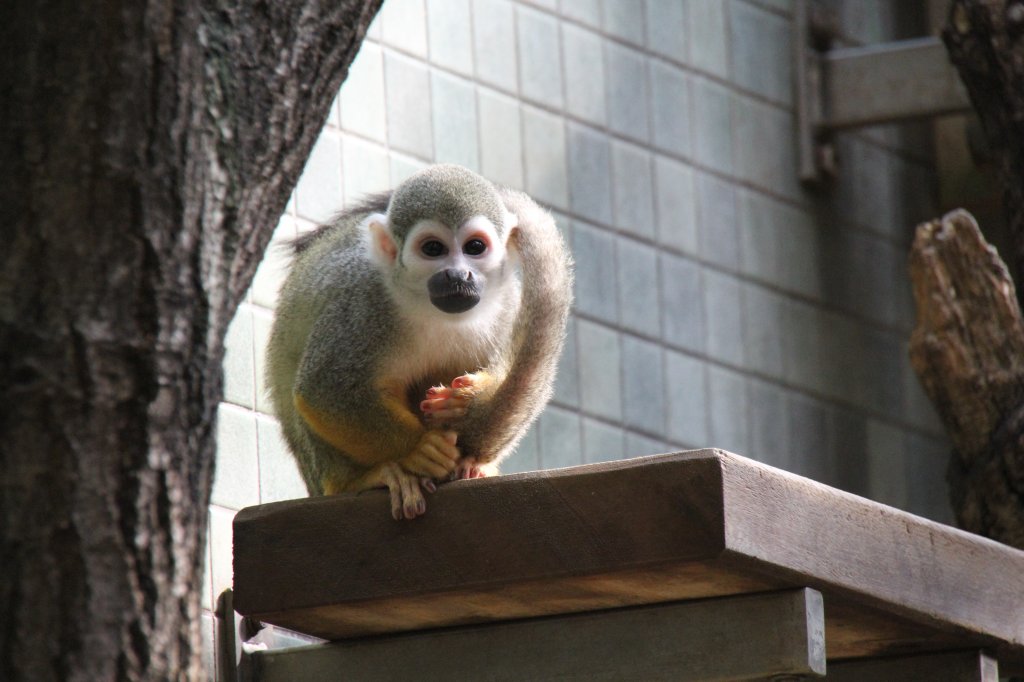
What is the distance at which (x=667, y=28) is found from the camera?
5828mm

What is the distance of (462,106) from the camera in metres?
4.82

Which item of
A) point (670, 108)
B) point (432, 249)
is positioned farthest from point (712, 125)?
point (432, 249)

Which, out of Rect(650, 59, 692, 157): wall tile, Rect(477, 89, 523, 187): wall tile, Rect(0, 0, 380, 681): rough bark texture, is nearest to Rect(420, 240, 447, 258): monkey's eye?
Rect(0, 0, 380, 681): rough bark texture

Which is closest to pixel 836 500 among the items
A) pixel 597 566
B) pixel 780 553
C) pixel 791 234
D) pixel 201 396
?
pixel 780 553

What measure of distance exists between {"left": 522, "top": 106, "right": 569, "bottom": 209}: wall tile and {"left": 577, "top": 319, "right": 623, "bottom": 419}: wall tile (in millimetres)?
406

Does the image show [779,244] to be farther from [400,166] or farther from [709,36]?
[400,166]

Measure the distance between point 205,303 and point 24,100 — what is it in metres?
0.33

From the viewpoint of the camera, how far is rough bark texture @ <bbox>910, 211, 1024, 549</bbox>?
12.5ft

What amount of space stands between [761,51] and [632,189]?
101 centimetres

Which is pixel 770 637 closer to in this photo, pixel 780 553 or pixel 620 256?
pixel 780 553

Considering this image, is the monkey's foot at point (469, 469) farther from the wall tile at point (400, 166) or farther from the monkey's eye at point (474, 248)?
the wall tile at point (400, 166)

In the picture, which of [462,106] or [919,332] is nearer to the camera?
[919,332]

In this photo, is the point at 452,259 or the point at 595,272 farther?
the point at 595,272

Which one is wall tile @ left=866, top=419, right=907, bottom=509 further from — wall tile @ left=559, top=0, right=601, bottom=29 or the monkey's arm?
the monkey's arm
